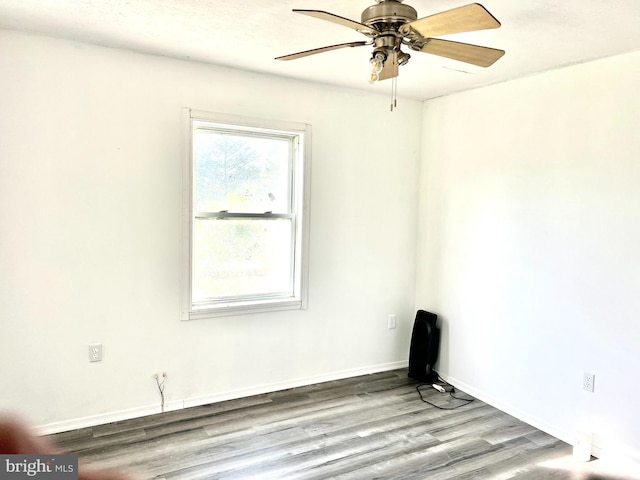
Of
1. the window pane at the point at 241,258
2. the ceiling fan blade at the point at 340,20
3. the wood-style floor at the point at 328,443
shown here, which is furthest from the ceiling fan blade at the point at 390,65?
the wood-style floor at the point at 328,443

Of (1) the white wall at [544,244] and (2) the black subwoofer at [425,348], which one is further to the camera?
(2) the black subwoofer at [425,348]

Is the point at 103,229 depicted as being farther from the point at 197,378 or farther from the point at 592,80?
the point at 592,80

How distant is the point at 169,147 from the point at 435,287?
95.0 inches

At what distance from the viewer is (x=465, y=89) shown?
3.51 m

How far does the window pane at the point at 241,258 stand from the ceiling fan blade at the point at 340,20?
184 cm

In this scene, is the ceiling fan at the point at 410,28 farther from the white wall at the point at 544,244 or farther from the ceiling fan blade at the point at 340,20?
the white wall at the point at 544,244

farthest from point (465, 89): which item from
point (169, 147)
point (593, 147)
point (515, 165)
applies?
point (169, 147)

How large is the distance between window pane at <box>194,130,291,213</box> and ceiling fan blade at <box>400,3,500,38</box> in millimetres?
1795

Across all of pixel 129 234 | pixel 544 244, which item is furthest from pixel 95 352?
pixel 544 244

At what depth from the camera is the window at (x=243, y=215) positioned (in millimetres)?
3131

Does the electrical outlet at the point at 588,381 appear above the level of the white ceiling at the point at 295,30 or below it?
below

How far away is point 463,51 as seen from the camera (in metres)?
1.92
